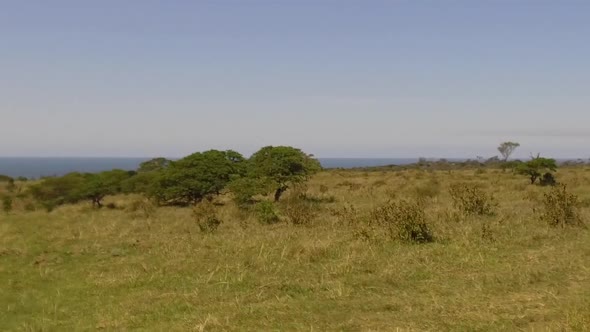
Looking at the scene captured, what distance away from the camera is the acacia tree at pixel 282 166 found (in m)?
26.2

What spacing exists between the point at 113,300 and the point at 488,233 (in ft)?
28.6

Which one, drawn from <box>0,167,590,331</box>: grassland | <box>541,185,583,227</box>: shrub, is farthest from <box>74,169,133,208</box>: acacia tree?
<box>541,185,583,227</box>: shrub

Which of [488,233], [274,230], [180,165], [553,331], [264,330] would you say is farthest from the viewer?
[180,165]

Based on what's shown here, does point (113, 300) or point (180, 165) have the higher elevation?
point (180, 165)

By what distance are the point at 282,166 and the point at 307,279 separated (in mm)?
16789

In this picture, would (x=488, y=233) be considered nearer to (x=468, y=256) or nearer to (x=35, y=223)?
(x=468, y=256)

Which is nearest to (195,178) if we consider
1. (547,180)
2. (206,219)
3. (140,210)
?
(140,210)

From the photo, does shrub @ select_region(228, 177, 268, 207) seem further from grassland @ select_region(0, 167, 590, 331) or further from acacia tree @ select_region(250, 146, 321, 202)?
grassland @ select_region(0, 167, 590, 331)

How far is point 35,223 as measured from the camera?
21.8m

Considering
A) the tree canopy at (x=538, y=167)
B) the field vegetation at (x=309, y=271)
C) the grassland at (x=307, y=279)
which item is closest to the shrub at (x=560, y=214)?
the field vegetation at (x=309, y=271)

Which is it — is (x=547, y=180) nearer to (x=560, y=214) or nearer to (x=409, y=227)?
(x=560, y=214)

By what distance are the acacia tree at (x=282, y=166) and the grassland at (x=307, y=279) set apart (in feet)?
31.1

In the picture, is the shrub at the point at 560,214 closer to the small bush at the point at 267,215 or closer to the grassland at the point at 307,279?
the grassland at the point at 307,279

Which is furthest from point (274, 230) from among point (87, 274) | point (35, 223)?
point (35, 223)
